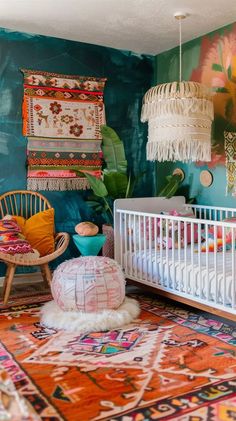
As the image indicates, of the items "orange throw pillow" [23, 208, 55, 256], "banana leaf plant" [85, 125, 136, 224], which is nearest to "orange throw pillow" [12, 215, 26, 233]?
"orange throw pillow" [23, 208, 55, 256]

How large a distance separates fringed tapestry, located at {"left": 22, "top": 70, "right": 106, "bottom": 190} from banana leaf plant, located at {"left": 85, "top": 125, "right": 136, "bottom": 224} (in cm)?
22

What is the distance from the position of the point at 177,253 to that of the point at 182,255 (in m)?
0.06

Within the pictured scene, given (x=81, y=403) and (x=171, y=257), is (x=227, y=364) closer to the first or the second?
(x=81, y=403)

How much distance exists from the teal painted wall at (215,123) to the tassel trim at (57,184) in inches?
37.3

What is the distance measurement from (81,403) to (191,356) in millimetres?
750

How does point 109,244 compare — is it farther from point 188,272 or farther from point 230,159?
point 230,159

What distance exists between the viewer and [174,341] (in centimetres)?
262

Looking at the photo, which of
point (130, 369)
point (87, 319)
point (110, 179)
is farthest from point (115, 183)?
point (130, 369)

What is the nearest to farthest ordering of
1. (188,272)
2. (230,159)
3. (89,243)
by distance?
(188,272), (89,243), (230,159)

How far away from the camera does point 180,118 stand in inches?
133

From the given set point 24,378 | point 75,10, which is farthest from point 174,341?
point 75,10

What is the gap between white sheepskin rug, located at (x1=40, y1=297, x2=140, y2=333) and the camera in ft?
9.25

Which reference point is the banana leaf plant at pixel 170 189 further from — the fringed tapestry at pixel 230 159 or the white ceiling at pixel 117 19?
the white ceiling at pixel 117 19

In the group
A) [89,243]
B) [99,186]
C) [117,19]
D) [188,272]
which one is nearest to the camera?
[188,272]
